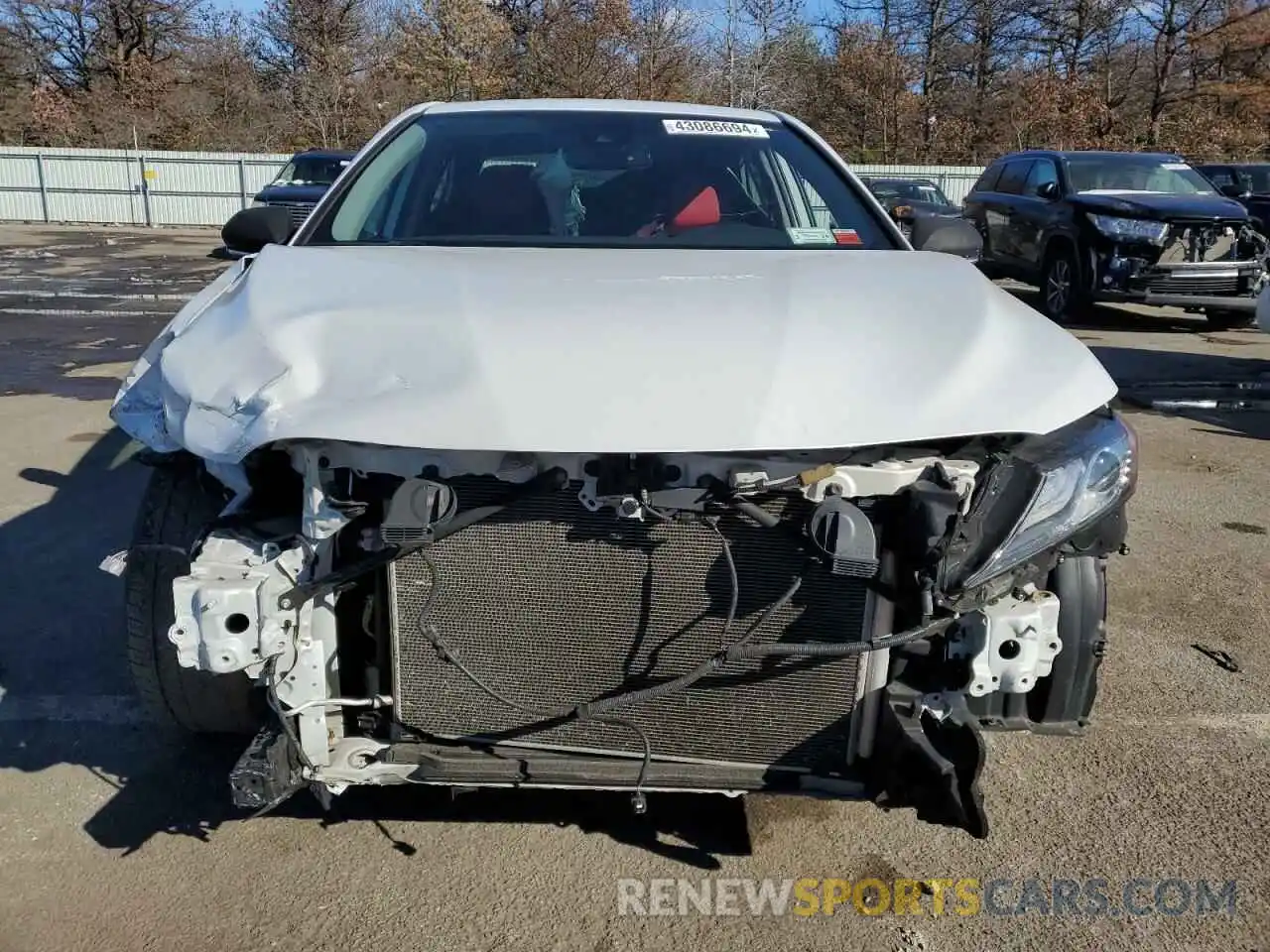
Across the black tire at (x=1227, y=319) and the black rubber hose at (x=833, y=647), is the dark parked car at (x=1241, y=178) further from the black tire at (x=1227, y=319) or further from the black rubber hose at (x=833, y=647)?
the black rubber hose at (x=833, y=647)

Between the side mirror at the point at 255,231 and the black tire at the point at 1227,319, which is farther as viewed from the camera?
the black tire at the point at 1227,319

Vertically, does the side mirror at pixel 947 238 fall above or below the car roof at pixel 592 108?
below

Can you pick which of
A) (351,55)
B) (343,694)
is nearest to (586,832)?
(343,694)

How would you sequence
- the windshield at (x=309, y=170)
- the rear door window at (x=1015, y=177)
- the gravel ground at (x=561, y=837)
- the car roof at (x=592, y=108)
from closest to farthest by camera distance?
the gravel ground at (x=561, y=837)
the car roof at (x=592, y=108)
the rear door window at (x=1015, y=177)
the windshield at (x=309, y=170)

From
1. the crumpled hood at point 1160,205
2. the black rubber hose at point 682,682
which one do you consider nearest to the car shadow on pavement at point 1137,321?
the crumpled hood at point 1160,205

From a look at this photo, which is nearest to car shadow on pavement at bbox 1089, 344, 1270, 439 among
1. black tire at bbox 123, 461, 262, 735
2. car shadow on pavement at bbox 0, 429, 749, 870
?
car shadow on pavement at bbox 0, 429, 749, 870

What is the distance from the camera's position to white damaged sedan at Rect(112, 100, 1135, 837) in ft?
6.60

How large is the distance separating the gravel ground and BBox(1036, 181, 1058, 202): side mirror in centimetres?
839

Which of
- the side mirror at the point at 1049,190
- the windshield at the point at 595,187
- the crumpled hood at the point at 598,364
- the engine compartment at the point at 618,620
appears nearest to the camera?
the crumpled hood at the point at 598,364

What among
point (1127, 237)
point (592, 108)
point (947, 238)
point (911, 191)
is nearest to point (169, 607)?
point (592, 108)

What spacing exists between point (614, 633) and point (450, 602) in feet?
1.12

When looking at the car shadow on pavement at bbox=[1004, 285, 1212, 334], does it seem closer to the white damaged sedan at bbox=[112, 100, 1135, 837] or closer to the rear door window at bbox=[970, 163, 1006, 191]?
the rear door window at bbox=[970, 163, 1006, 191]

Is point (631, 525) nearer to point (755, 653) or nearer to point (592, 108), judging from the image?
point (755, 653)

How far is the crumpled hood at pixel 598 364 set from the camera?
195 centimetres
